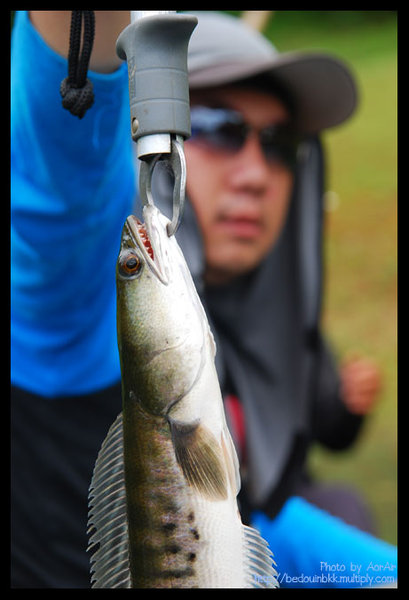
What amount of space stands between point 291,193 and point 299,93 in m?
0.33

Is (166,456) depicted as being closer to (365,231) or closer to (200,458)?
(200,458)

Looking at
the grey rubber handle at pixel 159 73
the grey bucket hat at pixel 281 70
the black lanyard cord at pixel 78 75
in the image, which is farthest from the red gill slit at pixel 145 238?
the grey bucket hat at pixel 281 70

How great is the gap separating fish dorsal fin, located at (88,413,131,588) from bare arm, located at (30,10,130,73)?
0.64m

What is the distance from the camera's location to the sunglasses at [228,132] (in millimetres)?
2080

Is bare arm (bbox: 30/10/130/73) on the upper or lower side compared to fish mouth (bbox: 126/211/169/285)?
upper

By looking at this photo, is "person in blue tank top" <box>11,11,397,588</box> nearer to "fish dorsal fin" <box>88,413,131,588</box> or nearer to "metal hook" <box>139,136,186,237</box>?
"metal hook" <box>139,136,186,237</box>

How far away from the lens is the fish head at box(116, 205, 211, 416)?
2.70 feet

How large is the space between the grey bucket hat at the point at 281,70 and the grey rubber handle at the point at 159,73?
3.94ft

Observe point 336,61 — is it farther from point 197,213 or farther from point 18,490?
point 18,490

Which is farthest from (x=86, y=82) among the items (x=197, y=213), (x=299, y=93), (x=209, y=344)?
(x=299, y=93)

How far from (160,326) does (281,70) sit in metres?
1.47

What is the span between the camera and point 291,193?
2.31m

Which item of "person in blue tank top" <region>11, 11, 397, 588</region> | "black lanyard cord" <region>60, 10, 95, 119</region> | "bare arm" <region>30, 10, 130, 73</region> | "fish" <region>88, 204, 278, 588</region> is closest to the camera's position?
"fish" <region>88, 204, 278, 588</region>

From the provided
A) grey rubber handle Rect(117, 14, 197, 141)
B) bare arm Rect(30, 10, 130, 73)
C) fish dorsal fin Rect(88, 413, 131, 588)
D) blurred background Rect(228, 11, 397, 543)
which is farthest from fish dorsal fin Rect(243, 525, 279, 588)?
blurred background Rect(228, 11, 397, 543)
